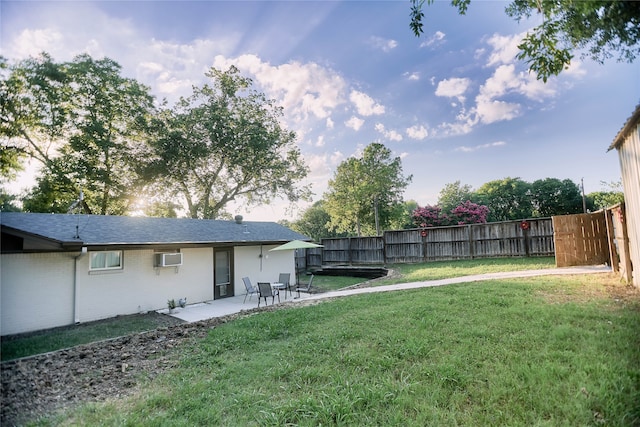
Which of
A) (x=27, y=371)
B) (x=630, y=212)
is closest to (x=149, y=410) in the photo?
(x=27, y=371)

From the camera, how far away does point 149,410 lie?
10.7 feet

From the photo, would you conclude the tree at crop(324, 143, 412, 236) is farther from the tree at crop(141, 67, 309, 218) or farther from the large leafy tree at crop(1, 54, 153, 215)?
the large leafy tree at crop(1, 54, 153, 215)

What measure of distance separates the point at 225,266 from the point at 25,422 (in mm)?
8265

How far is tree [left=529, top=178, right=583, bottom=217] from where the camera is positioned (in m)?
28.3

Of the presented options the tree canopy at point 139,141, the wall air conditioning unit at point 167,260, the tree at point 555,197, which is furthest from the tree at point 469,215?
the wall air conditioning unit at point 167,260

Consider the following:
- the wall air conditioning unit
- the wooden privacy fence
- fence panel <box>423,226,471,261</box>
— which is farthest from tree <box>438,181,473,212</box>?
the wall air conditioning unit

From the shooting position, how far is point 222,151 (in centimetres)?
2089

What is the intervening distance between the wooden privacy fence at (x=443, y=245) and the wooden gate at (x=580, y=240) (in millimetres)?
3764

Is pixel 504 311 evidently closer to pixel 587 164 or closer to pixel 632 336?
pixel 632 336

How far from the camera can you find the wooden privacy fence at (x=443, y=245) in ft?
44.6

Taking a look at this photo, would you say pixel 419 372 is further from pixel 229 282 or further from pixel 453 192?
pixel 453 192

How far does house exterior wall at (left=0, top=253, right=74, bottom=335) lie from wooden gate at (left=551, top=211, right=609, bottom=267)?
1496 cm

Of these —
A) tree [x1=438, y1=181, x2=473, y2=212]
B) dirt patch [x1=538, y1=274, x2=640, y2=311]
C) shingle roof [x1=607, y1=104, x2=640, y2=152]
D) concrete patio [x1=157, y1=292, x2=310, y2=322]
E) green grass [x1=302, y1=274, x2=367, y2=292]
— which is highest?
tree [x1=438, y1=181, x2=473, y2=212]

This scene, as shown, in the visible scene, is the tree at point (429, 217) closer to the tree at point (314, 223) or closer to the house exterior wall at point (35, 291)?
the tree at point (314, 223)
